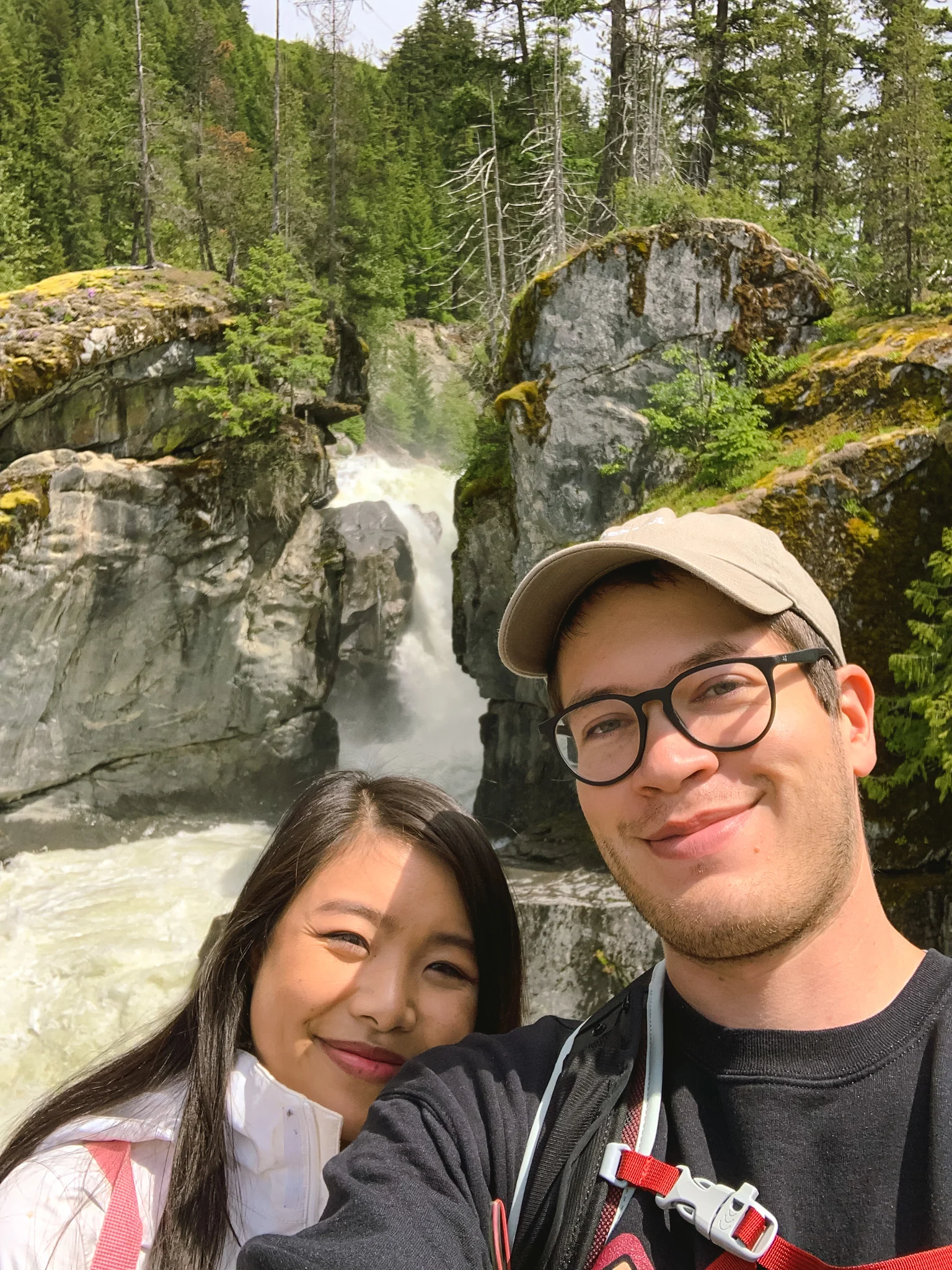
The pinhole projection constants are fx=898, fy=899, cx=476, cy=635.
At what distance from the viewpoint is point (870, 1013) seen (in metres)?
1.55

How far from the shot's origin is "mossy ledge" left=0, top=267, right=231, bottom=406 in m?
13.3

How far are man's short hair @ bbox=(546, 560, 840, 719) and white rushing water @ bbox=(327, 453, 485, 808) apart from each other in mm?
14624

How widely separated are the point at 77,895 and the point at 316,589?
22.2 feet

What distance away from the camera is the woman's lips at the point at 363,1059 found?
1.90 metres

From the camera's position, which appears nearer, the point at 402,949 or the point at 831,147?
the point at 402,949

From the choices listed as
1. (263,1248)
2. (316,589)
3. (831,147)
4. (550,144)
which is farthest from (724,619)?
(831,147)

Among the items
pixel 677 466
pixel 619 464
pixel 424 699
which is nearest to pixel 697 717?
pixel 677 466

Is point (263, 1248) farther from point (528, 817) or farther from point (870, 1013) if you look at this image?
point (528, 817)

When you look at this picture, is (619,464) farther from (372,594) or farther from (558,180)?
(372,594)

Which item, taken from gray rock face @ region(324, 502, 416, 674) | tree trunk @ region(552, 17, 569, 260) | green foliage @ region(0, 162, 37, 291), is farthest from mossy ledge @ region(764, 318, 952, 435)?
green foliage @ region(0, 162, 37, 291)

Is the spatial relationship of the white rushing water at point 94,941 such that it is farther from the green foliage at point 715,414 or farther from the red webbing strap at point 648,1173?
the green foliage at point 715,414

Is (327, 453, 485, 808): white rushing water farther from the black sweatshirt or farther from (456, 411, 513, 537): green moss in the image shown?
the black sweatshirt

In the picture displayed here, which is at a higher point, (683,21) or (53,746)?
(683,21)

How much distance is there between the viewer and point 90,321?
14055 mm
